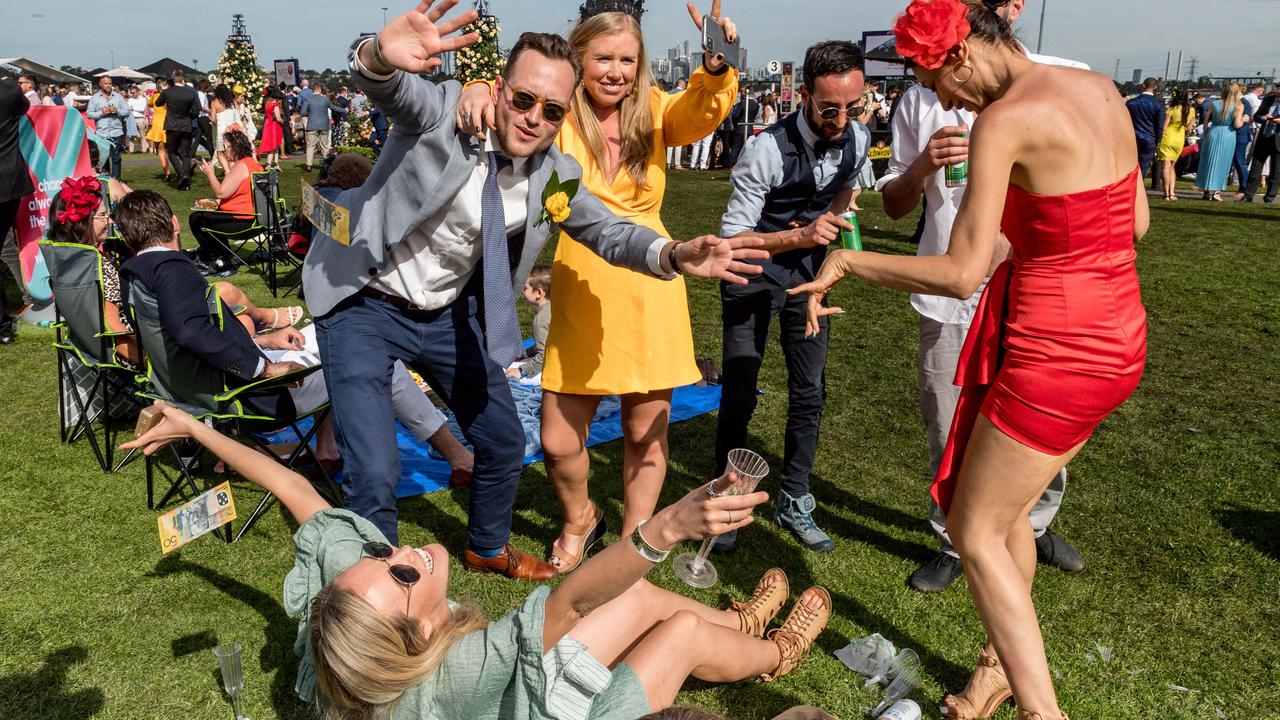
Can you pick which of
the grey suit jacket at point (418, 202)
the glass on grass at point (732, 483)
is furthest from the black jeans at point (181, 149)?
the glass on grass at point (732, 483)

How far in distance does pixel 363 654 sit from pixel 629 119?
85.0 inches

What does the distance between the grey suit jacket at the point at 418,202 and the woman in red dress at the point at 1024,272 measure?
37.2 inches

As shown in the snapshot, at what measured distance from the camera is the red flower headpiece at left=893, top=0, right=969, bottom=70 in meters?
2.28

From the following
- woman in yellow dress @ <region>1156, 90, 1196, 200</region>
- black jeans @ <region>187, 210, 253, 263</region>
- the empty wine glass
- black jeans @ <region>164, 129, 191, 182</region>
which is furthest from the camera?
black jeans @ <region>164, 129, 191, 182</region>

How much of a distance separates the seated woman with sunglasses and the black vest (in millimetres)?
1748

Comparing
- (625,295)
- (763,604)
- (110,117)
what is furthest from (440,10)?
(110,117)

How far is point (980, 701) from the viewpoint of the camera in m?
2.91

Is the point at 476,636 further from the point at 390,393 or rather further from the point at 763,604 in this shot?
the point at 763,604

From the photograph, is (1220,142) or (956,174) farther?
(1220,142)

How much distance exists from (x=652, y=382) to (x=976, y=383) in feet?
4.25

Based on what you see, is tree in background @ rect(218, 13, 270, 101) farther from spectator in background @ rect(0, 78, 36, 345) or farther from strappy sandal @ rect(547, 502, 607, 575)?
strappy sandal @ rect(547, 502, 607, 575)

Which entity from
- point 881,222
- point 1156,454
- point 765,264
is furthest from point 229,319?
point 881,222

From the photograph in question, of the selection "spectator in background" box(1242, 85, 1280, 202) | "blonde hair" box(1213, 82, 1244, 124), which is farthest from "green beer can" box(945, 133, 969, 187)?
"blonde hair" box(1213, 82, 1244, 124)

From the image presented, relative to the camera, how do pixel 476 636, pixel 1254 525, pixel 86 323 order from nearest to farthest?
1. pixel 476 636
2. pixel 1254 525
3. pixel 86 323
